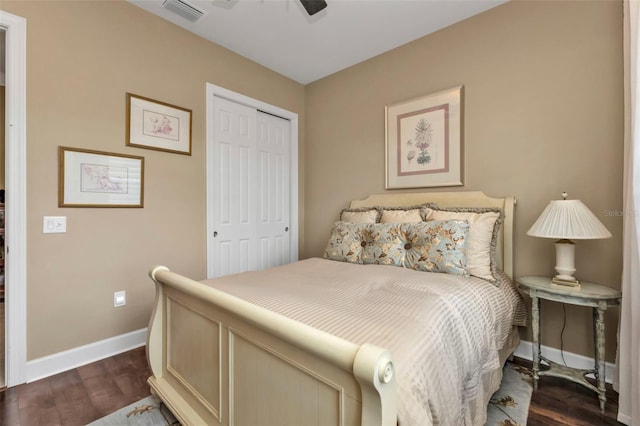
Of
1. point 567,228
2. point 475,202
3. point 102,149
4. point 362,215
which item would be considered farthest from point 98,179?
point 567,228

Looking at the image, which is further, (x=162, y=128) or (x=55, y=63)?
(x=162, y=128)

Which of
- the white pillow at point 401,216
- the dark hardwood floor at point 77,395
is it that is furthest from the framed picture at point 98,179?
the white pillow at point 401,216

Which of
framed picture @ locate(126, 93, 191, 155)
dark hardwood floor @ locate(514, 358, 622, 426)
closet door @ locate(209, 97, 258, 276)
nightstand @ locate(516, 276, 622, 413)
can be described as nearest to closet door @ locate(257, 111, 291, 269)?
closet door @ locate(209, 97, 258, 276)

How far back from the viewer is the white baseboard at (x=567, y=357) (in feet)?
6.30

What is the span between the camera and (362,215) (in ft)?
9.09

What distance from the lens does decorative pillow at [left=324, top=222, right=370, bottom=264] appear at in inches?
93.7

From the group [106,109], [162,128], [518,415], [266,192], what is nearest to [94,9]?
[106,109]

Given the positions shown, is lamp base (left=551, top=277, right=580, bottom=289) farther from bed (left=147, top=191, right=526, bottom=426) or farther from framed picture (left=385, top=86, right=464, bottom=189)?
framed picture (left=385, top=86, right=464, bottom=189)

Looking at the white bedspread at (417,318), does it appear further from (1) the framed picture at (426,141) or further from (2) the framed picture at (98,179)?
(2) the framed picture at (98,179)

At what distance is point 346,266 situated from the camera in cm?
222

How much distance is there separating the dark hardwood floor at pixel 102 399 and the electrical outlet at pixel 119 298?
450mm

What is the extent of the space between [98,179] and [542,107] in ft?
11.0

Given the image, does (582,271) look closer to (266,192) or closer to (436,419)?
(436,419)

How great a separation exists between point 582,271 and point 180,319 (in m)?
2.61
